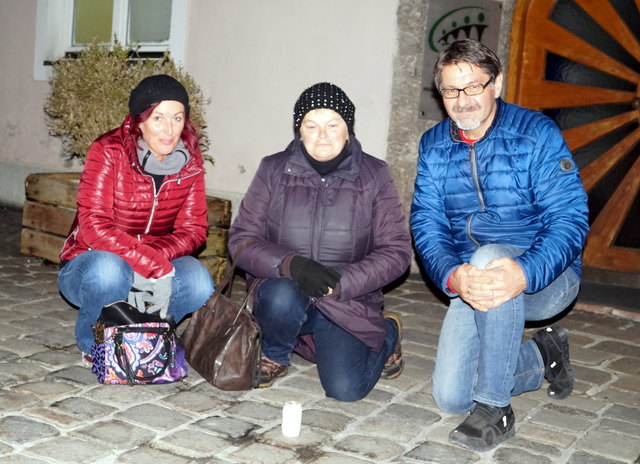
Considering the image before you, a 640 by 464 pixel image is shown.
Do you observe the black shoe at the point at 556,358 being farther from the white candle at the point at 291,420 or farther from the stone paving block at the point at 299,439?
the white candle at the point at 291,420

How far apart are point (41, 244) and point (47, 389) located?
3124 millimetres

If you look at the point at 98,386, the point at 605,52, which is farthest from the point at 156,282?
the point at 605,52

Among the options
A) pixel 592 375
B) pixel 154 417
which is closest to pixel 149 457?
pixel 154 417

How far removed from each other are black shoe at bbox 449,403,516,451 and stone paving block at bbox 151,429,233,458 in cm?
101

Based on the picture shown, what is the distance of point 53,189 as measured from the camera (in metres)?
6.77

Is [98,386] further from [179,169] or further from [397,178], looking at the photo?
[397,178]

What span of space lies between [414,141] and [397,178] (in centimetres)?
34

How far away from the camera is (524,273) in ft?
12.0

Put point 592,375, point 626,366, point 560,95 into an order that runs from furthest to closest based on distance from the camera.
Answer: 1. point 560,95
2. point 626,366
3. point 592,375

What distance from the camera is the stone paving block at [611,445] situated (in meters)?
3.72

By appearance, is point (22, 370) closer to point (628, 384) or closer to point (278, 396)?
point (278, 396)

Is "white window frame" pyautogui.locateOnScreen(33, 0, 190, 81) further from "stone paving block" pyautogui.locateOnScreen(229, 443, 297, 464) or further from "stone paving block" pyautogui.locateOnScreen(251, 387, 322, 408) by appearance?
"stone paving block" pyautogui.locateOnScreen(229, 443, 297, 464)

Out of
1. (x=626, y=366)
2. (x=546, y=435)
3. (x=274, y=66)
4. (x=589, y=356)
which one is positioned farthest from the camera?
(x=274, y=66)

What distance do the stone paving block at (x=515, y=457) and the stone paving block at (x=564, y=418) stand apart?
0.41m
